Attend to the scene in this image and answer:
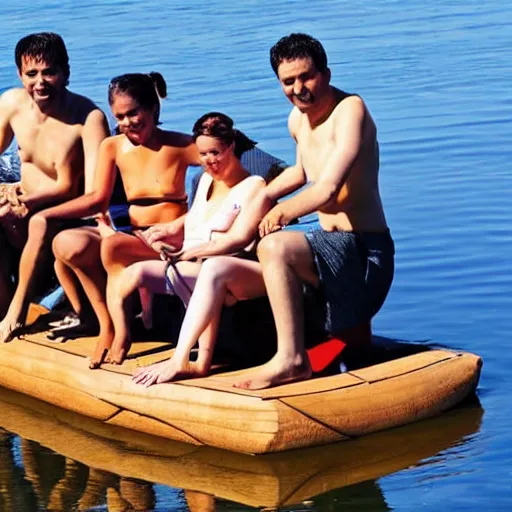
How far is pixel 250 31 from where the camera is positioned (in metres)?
18.5

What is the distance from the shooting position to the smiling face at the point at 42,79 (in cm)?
756

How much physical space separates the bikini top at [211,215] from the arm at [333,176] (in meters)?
0.27

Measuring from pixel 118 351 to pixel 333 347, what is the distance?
94 centimetres

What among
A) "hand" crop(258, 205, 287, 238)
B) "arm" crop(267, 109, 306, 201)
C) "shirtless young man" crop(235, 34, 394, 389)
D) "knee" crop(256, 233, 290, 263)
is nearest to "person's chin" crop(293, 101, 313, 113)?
"shirtless young man" crop(235, 34, 394, 389)

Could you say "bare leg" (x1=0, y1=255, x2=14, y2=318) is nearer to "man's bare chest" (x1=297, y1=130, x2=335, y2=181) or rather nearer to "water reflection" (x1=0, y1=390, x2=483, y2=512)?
"water reflection" (x1=0, y1=390, x2=483, y2=512)

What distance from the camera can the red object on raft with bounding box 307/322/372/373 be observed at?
6.71 metres

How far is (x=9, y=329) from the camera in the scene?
763 cm

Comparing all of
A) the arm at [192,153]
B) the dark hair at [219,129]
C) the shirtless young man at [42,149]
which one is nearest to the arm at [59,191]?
the shirtless young man at [42,149]

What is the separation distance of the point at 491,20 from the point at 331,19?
6.58ft

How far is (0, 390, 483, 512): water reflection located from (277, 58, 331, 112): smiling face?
1.33 meters

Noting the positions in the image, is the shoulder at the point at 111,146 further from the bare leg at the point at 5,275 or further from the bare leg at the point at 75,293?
the bare leg at the point at 5,275

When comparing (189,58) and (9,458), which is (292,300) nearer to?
(9,458)

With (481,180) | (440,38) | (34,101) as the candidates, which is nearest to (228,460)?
(34,101)

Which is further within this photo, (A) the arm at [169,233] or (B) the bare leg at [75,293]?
(B) the bare leg at [75,293]
